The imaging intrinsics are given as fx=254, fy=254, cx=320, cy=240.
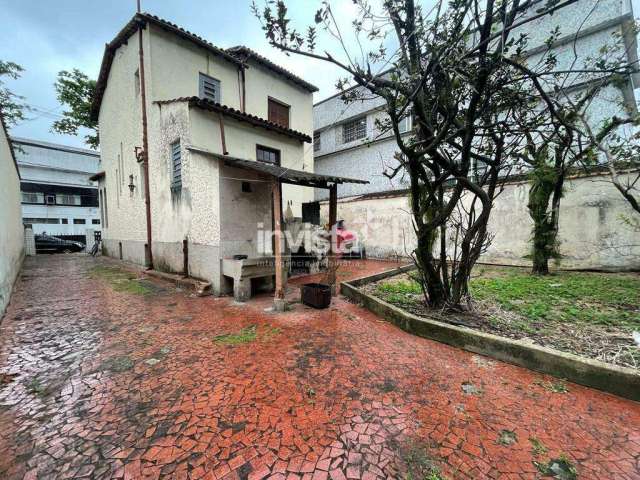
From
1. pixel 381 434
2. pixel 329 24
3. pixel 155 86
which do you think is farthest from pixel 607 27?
pixel 155 86

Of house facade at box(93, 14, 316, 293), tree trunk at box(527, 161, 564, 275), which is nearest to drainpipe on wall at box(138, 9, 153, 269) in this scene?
house facade at box(93, 14, 316, 293)

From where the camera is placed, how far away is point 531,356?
3.11 meters

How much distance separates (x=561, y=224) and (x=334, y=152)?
11641 millimetres

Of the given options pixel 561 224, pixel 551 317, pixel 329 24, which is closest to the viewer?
pixel 329 24

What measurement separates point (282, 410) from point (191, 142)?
6.84 m

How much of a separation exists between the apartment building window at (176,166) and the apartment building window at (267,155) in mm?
2411

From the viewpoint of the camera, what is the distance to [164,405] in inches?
99.6

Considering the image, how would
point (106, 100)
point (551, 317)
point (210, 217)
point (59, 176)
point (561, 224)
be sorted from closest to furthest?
point (551, 317), point (210, 217), point (561, 224), point (106, 100), point (59, 176)

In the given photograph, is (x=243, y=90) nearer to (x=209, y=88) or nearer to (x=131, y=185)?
(x=209, y=88)

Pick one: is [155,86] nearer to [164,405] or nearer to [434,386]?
[164,405]

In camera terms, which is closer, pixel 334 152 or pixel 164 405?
pixel 164 405

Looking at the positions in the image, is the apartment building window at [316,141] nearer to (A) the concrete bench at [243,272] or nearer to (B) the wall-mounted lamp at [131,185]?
(B) the wall-mounted lamp at [131,185]

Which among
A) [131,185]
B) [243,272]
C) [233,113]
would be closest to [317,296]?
[243,272]

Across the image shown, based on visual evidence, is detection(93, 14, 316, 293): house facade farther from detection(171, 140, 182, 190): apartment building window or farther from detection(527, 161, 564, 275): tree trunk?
detection(527, 161, 564, 275): tree trunk
